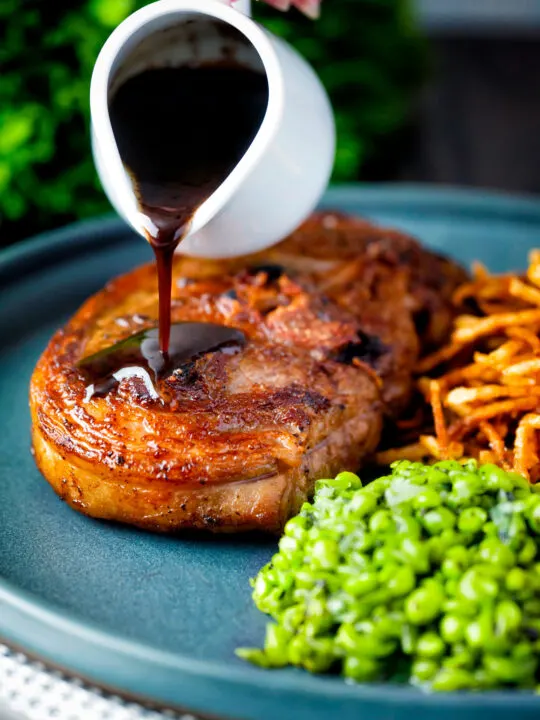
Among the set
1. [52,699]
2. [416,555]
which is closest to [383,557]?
[416,555]

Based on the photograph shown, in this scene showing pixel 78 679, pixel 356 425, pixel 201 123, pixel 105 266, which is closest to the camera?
pixel 78 679

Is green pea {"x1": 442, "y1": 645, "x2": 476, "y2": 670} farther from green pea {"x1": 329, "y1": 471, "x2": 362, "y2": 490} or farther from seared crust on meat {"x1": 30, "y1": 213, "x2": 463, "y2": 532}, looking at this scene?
seared crust on meat {"x1": 30, "y1": 213, "x2": 463, "y2": 532}

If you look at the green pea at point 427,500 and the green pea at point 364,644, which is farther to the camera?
the green pea at point 427,500

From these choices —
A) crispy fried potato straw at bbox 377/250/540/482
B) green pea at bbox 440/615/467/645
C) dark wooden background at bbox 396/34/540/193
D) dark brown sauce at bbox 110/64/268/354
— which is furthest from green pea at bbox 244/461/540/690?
dark wooden background at bbox 396/34/540/193

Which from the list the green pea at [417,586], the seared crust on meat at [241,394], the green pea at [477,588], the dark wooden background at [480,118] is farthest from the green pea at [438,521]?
the dark wooden background at [480,118]

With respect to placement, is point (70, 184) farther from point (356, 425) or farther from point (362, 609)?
point (362, 609)

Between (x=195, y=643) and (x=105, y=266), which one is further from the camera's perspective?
(x=105, y=266)

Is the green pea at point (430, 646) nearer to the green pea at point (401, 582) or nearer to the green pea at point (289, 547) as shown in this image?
the green pea at point (401, 582)

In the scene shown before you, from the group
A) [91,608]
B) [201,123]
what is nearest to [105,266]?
[201,123]
